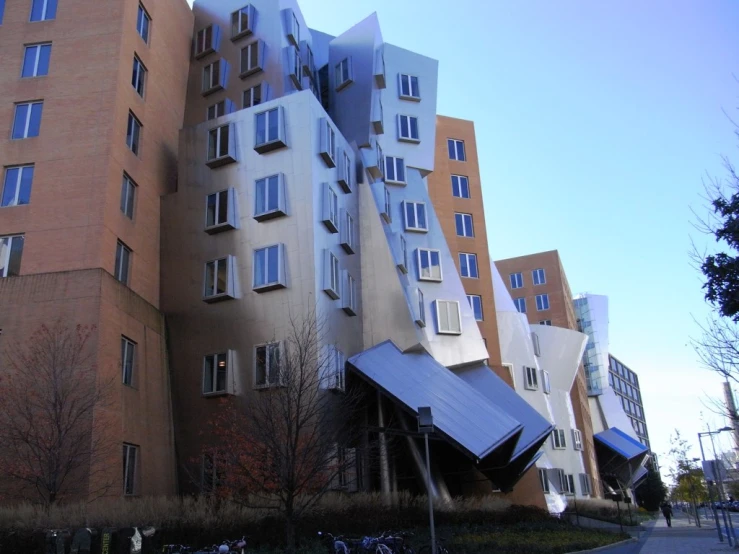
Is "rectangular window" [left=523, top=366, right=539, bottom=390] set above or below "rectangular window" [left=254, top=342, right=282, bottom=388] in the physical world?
above

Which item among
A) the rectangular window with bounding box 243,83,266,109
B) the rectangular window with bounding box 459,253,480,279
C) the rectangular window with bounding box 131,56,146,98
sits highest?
the rectangular window with bounding box 243,83,266,109

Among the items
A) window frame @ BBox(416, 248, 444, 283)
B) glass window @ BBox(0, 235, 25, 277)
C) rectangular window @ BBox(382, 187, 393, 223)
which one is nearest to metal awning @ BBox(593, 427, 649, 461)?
window frame @ BBox(416, 248, 444, 283)

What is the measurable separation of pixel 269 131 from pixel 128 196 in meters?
6.91

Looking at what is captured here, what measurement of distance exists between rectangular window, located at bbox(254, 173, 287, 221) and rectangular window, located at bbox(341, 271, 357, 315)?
15.6 feet

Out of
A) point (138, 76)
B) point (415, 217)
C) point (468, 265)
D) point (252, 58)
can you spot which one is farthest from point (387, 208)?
point (138, 76)

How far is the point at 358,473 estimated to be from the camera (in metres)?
29.3

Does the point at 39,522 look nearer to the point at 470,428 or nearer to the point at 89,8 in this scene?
the point at 470,428

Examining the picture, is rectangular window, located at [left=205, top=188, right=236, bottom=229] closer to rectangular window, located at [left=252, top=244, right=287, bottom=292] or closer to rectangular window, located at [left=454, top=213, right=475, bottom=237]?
rectangular window, located at [left=252, top=244, right=287, bottom=292]

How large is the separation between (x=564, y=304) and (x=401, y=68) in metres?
47.3

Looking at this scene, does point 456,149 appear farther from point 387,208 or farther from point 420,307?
point 420,307

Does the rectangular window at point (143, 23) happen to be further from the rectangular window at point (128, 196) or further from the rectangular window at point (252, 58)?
the rectangular window at point (128, 196)

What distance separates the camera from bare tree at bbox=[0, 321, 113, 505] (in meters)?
21.3

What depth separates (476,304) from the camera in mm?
45188

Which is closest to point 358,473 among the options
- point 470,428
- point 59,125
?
point 470,428
